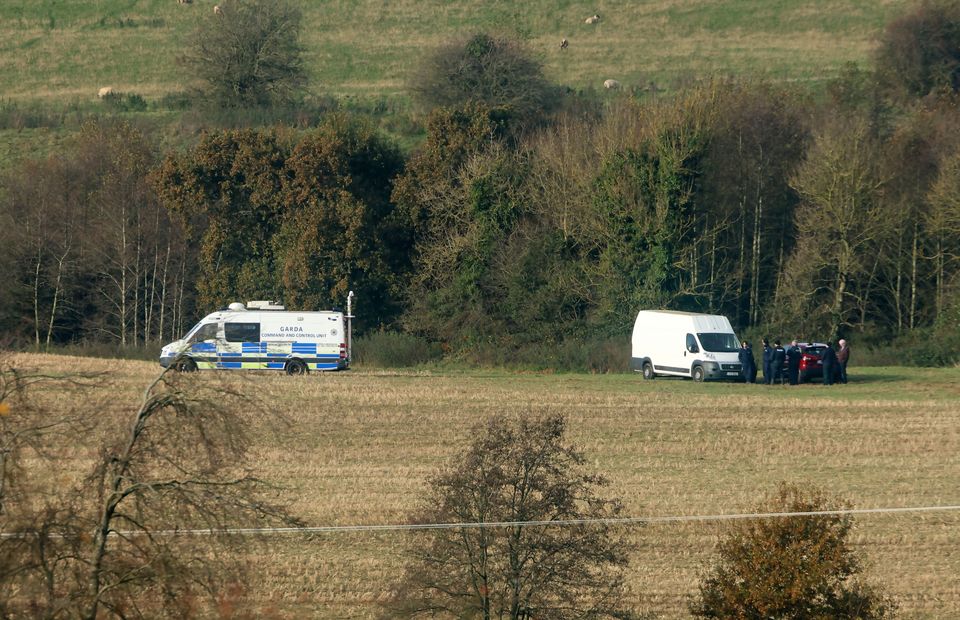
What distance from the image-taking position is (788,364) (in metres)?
38.3

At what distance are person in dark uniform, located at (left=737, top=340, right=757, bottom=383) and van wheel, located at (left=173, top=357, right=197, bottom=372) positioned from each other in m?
28.4

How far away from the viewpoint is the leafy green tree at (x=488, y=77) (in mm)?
58594

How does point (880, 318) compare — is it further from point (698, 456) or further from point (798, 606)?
point (798, 606)

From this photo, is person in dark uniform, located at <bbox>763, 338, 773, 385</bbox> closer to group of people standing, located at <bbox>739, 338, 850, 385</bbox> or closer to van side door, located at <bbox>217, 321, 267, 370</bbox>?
group of people standing, located at <bbox>739, 338, 850, 385</bbox>

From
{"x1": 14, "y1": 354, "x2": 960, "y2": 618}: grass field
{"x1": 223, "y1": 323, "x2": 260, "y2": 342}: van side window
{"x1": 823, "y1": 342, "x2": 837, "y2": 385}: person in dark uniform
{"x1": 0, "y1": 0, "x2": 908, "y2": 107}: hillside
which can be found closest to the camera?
{"x1": 14, "y1": 354, "x2": 960, "y2": 618}: grass field

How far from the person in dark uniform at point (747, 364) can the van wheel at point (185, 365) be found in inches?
1120

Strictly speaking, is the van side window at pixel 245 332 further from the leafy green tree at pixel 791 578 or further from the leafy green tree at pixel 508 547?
the leafy green tree at pixel 791 578

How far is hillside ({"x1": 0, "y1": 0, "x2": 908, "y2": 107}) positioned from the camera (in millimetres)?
75562

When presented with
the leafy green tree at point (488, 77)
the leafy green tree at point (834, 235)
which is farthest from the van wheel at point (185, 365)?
the leafy green tree at point (488, 77)

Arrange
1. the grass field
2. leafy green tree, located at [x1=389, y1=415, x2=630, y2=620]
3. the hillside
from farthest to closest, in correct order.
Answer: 1. the hillside
2. the grass field
3. leafy green tree, located at [x1=389, y1=415, x2=630, y2=620]

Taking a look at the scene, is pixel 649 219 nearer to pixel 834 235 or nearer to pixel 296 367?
pixel 834 235

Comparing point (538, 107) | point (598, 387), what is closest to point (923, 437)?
point (598, 387)

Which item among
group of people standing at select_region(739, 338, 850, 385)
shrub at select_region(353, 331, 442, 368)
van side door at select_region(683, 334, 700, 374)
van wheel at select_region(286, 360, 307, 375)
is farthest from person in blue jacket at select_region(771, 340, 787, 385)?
van wheel at select_region(286, 360, 307, 375)

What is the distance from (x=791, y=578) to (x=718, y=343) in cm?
2473
